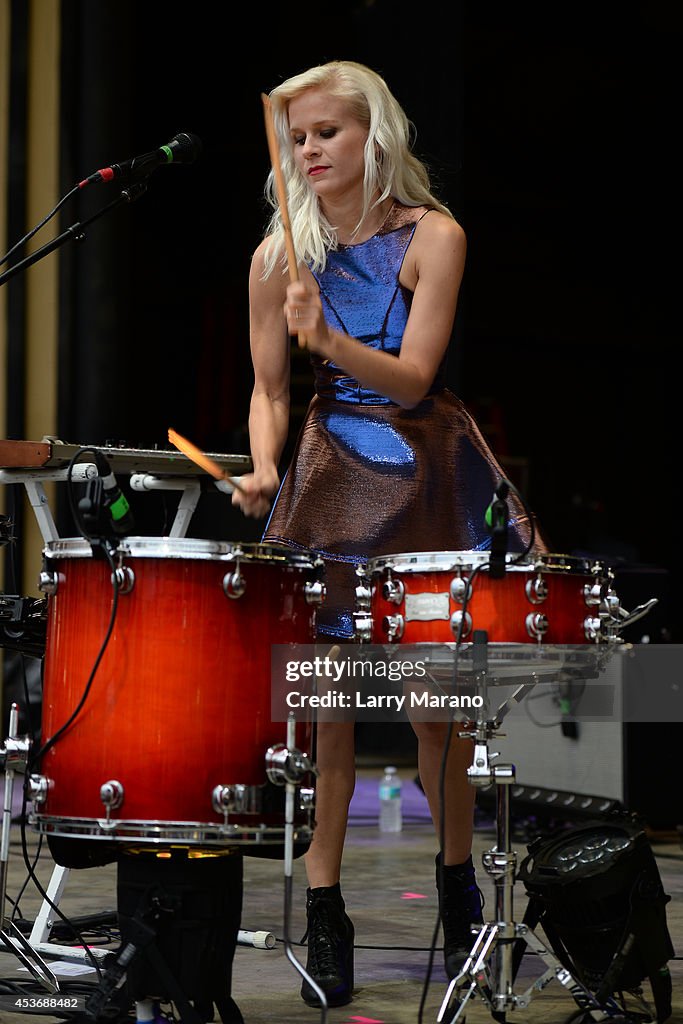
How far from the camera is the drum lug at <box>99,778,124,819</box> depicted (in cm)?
204

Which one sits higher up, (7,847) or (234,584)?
(234,584)

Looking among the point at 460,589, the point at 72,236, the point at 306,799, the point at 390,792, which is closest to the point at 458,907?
the point at 306,799

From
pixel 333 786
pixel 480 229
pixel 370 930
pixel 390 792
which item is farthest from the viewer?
pixel 480 229

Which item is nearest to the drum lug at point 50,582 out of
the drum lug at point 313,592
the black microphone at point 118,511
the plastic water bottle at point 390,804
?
the black microphone at point 118,511

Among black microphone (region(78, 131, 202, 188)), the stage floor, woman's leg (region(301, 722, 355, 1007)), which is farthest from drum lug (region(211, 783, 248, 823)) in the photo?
black microphone (region(78, 131, 202, 188))

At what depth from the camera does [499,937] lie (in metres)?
2.25

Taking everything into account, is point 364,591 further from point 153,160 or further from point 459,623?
point 153,160

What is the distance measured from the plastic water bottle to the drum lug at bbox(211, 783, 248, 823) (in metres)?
3.25

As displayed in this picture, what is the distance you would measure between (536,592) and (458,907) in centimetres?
76

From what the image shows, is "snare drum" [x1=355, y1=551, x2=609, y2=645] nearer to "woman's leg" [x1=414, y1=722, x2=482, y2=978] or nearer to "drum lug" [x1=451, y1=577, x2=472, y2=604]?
"drum lug" [x1=451, y1=577, x2=472, y2=604]

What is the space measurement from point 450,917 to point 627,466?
7.42 metres

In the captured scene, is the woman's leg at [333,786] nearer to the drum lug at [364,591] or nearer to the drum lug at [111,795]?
the drum lug at [364,591]

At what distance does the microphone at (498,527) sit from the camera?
221cm

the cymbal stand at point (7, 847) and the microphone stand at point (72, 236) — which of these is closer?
the cymbal stand at point (7, 847)
